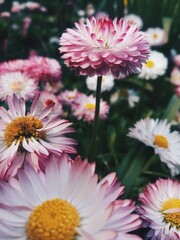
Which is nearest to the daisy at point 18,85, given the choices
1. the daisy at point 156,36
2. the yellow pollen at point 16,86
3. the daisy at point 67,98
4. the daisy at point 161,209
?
the yellow pollen at point 16,86

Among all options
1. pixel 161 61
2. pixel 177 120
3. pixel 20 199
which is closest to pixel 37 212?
pixel 20 199

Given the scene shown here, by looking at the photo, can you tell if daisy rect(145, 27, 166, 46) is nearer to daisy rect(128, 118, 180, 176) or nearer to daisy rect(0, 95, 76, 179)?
daisy rect(128, 118, 180, 176)

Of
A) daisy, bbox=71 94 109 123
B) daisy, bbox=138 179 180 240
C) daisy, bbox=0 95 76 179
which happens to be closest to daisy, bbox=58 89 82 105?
daisy, bbox=71 94 109 123

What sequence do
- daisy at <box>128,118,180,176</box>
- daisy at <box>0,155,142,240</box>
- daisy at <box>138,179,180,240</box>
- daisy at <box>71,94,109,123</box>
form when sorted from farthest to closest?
daisy at <box>71,94,109,123</box>, daisy at <box>128,118,180,176</box>, daisy at <box>138,179,180,240</box>, daisy at <box>0,155,142,240</box>

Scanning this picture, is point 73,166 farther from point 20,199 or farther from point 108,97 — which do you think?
point 108,97

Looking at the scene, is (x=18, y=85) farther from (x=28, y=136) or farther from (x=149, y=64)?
(x=149, y=64)

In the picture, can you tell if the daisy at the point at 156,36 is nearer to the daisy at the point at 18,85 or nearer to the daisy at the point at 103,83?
the daisy at the point at 103,83

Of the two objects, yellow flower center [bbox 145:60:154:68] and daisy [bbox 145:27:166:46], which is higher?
daisy [bbox 145:27:166:46]
